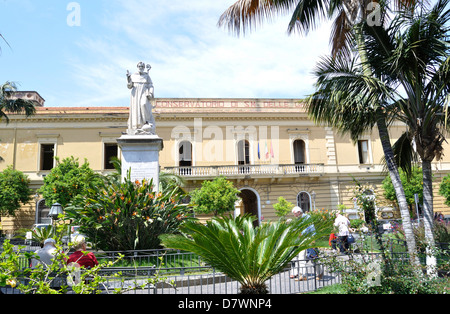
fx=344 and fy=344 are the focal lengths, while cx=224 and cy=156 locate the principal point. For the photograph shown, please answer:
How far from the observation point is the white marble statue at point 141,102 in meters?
9.90

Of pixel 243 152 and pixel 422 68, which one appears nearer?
pixel 422 68

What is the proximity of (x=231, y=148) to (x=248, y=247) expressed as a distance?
22.7 m

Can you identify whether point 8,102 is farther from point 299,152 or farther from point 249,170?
point 299,152

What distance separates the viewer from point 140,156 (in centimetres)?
948

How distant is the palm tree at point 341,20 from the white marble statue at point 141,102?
2796 millimetres

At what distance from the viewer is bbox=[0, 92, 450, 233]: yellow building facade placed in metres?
25.4

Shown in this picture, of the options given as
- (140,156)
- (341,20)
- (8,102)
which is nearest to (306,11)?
(341,20)

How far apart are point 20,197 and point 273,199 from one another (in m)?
17.3

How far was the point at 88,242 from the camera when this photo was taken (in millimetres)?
8492

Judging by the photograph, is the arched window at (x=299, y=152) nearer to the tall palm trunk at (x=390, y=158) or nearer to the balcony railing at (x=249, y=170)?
the balcony railing at (x=249, y=170)

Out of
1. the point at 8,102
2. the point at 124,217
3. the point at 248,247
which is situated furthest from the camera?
the point at 8,102
